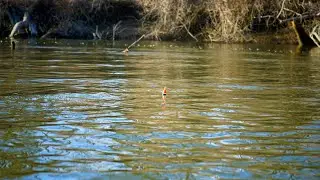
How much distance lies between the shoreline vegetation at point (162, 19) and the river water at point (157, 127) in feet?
67.4

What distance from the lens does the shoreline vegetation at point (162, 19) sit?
3294 centimetres

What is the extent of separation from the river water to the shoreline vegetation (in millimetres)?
20553

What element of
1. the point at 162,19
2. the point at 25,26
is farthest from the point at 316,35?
the point at 25,26

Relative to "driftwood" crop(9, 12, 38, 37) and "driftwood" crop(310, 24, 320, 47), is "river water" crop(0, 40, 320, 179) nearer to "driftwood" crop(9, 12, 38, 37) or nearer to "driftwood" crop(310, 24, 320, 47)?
"driftwood" crop(310, 24, 320, 47)

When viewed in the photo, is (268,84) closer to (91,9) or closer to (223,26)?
(223,26)

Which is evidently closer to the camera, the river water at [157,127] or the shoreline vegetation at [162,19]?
the river water at [157,127]

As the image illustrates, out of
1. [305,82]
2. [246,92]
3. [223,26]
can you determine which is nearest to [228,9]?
[223,26]

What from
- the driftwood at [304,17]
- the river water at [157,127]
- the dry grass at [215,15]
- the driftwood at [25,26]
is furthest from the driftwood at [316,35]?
the driftwood at [25,26]

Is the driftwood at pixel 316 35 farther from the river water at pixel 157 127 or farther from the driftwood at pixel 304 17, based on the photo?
the river water at pixel 157 127

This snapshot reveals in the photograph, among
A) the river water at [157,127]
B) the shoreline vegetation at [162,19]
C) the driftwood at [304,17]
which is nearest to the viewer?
the river water at [157,127]

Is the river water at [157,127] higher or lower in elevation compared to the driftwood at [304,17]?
lower

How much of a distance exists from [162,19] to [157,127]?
1114 inches

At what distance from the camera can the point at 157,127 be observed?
6789 mm

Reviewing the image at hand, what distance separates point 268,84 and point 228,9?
21.5 m
